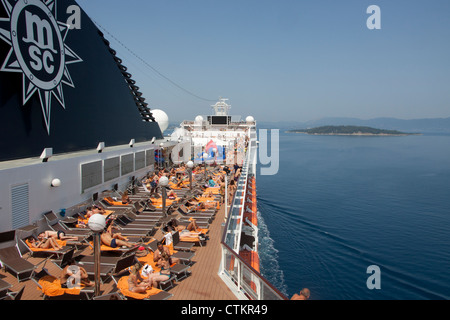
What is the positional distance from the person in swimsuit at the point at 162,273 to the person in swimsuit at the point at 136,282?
0.09 metres

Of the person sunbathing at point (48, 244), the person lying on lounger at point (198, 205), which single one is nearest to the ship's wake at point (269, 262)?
the person lying on lounger at point (198, 205)

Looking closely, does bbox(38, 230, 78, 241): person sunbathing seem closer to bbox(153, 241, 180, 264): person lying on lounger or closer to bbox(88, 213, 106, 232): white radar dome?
bbox(153, 241, 180, 264): person lying on lounger

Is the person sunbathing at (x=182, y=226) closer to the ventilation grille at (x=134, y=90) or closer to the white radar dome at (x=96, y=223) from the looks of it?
the white radar dome at (x=96, y=223)

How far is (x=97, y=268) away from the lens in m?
4.30

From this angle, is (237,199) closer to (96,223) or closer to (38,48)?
(96,223)

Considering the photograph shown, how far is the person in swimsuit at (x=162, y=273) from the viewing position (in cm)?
483

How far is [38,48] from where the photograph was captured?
7602mm

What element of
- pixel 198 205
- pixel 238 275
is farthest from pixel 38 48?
pixel 238 275

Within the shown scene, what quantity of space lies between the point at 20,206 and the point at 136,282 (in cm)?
364

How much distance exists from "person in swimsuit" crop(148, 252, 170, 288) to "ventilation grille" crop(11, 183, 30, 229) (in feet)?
10.8

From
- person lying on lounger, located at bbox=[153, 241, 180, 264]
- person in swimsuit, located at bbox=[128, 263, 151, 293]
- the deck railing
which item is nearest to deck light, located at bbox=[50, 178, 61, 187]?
person lying on lounger, located at bbox=[153, 241, 180, 264]

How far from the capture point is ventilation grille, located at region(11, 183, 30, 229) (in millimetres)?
6426
